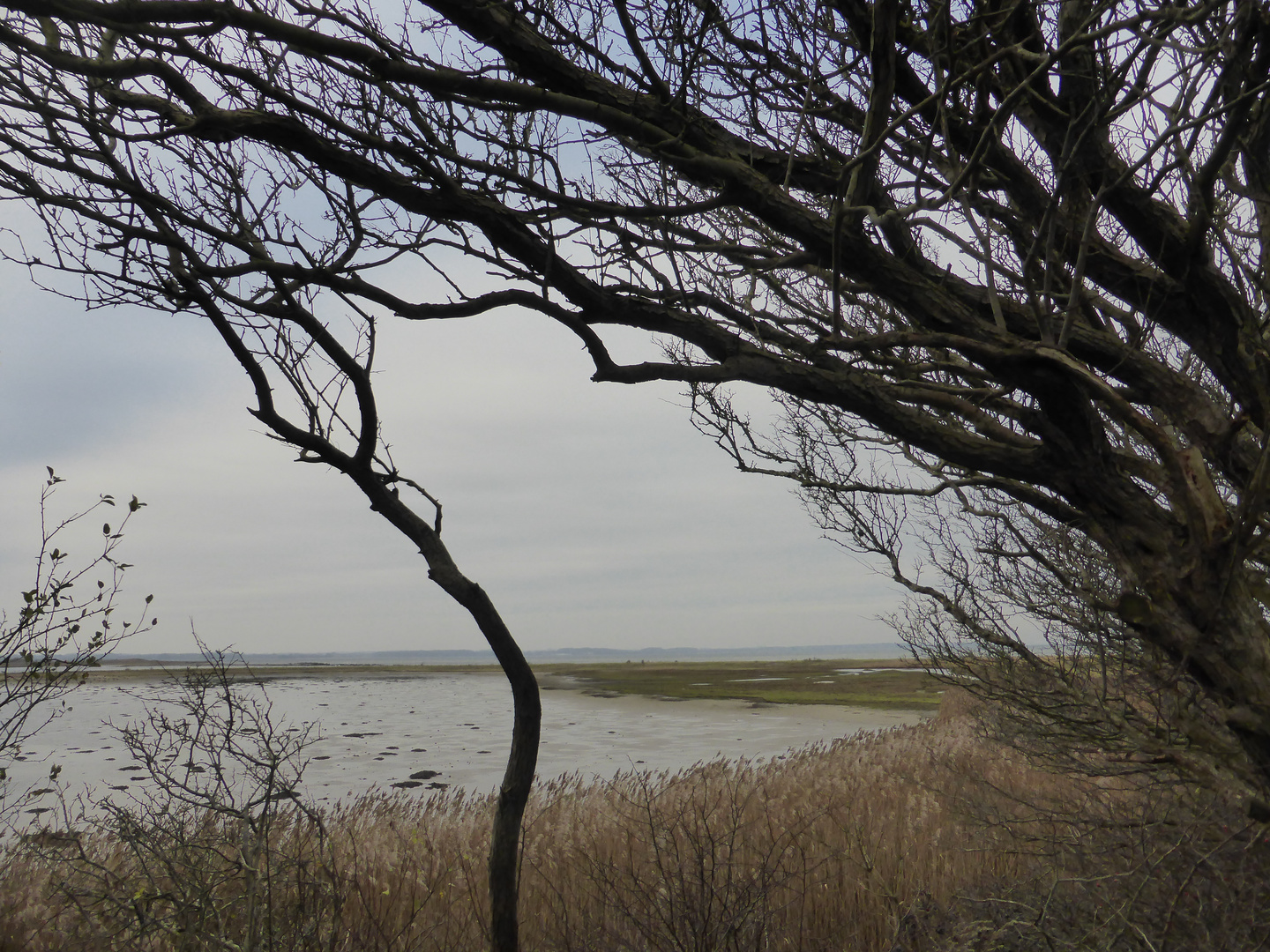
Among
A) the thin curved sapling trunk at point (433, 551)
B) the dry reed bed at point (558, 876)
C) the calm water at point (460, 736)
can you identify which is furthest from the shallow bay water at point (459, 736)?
the thin curved sapling trunk at point (433, 551)

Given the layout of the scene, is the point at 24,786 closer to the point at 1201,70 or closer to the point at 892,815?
the point at 892,815

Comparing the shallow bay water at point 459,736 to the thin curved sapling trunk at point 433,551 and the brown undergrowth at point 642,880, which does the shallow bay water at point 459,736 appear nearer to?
the brown undergrowth at point 642,880

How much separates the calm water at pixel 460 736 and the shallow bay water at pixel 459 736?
45 mm

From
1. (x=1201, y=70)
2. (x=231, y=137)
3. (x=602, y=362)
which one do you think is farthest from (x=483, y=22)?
(x=1201, y=70)

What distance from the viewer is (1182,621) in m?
3.90

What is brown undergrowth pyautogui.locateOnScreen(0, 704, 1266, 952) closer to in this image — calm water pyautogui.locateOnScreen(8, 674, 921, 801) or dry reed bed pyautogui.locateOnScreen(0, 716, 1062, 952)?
dry reed bed pyautogui.locateOnScreen(0, 716, 1062, 952)

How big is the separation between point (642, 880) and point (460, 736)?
1771cm

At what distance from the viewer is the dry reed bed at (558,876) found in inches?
164

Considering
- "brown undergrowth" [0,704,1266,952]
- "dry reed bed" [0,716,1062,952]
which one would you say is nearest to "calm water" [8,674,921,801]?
"dry reed bed" [0,716,1062,952]

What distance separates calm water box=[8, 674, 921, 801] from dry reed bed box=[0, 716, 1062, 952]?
3253 mm

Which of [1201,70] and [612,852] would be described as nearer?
[1201,70]

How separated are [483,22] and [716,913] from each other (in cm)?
512

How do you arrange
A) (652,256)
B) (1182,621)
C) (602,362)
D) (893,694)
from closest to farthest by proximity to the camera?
(1182,621) < (602,362) < (652,256) < (893,694)

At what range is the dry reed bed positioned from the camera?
4156mm
